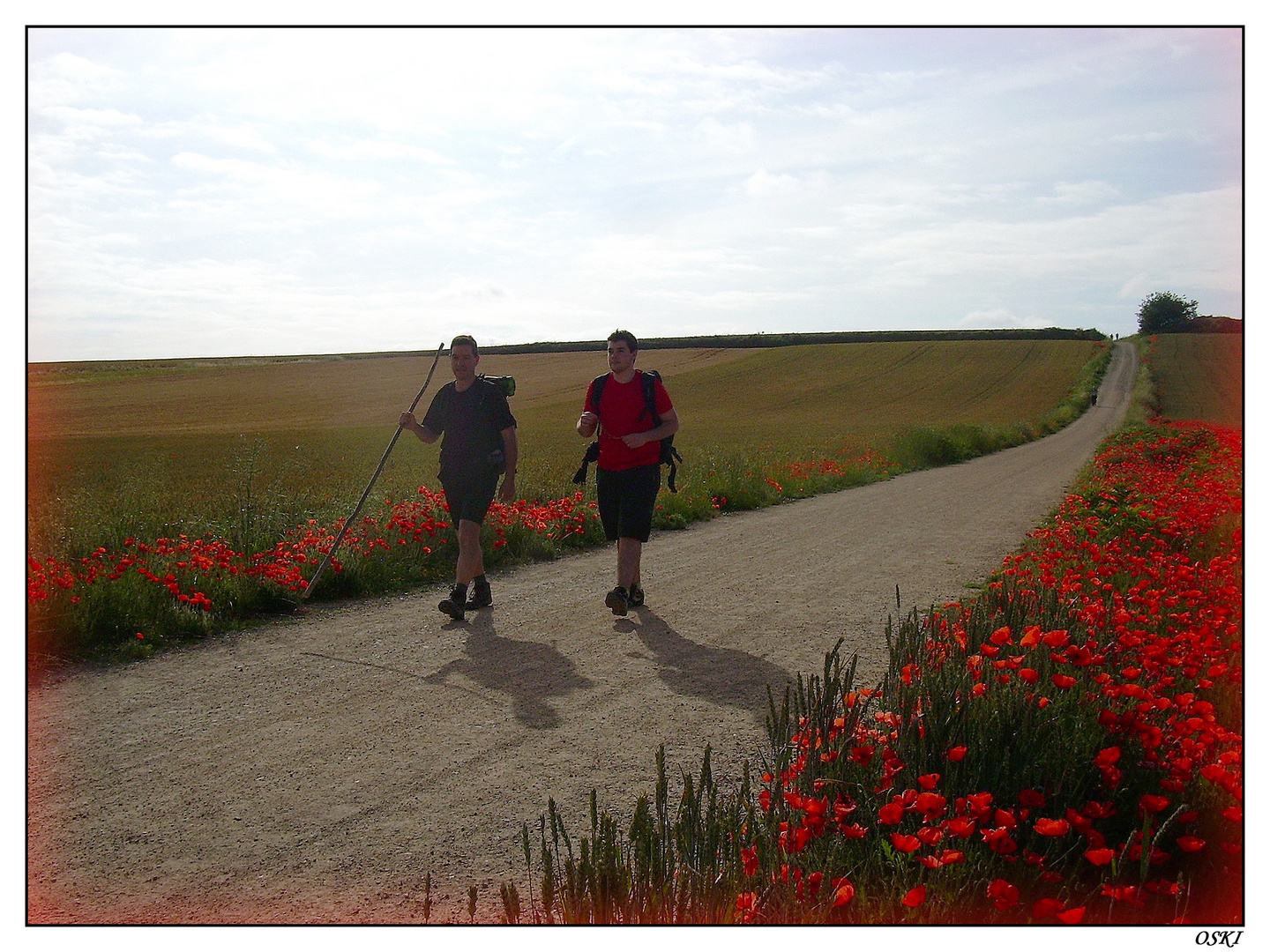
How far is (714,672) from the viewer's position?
A: 16.8ft

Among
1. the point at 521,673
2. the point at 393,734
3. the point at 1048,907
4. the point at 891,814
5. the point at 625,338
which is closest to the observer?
the point at 1048,907

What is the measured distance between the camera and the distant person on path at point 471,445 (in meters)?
6.64

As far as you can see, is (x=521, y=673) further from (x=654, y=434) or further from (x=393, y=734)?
(x=654, y=434)

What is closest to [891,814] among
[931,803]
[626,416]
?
[931,803]

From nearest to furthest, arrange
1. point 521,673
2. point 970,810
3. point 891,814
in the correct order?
point 891,814, point 970,810, point 521,673

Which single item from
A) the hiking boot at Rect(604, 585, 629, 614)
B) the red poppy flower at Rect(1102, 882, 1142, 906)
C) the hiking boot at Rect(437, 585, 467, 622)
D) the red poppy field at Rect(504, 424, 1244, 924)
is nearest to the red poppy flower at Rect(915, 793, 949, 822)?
the red poppy field at Rect(504, 424, 1244, 924)

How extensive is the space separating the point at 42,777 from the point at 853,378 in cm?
5885

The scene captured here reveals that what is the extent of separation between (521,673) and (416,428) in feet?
7.79

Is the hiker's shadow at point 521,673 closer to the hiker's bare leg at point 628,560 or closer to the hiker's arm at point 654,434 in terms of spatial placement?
the hiker's bare leg at point 628,560

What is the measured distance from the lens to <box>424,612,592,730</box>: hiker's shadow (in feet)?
14.6

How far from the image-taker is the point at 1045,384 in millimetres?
58219

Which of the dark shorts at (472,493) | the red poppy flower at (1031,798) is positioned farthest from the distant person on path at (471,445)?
the red poppy flower at (1031,798)

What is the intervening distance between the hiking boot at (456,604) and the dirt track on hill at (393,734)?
0.08 m

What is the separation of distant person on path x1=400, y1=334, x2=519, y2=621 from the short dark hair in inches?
36.7
